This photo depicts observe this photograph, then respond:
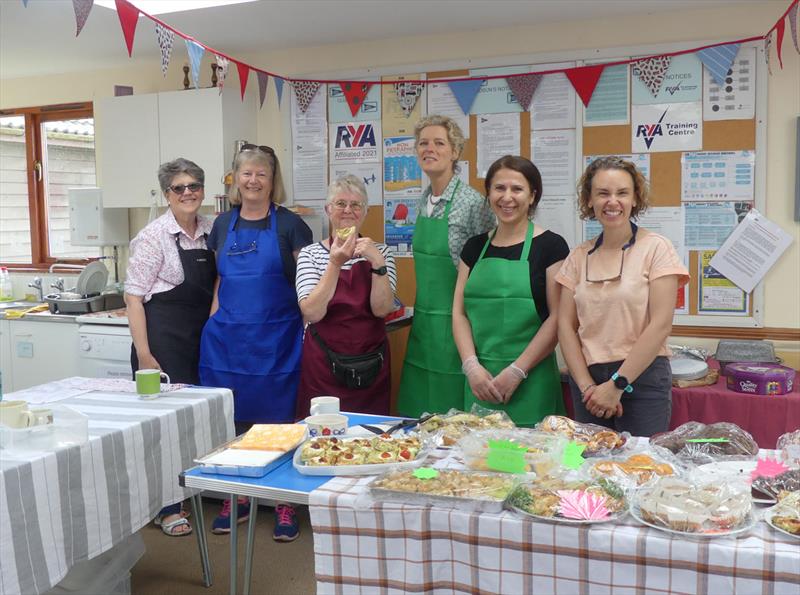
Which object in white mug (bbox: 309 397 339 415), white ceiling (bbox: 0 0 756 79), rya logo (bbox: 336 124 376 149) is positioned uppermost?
white ceiling (bbox: 0 0 756 79)

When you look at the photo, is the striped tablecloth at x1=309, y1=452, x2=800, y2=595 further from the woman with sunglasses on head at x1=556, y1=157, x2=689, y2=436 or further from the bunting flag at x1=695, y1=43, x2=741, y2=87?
the bunting flag at x1=695, y1=43, x2=741, y2=87

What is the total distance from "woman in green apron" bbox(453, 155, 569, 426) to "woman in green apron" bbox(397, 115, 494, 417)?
7.9 inches

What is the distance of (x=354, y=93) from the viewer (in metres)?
4.20

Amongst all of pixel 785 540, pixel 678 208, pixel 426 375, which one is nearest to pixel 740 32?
pixel 678 208

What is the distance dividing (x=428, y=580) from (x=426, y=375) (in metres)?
1.40

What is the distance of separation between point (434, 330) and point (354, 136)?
174 cm

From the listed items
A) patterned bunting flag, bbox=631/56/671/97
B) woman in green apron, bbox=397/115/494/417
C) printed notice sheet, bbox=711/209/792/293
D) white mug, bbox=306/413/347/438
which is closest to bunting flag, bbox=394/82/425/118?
patterned bunting flag, bbox=631/56/671/97

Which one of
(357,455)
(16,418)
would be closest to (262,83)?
(16,418)

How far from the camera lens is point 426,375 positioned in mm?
2939

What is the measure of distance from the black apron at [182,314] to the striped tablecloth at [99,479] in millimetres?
609

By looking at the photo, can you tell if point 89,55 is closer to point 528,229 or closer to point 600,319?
point 528,229

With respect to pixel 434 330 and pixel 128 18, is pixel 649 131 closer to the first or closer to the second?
pixel 434 330

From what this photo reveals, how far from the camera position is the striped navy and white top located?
2824 millimetres

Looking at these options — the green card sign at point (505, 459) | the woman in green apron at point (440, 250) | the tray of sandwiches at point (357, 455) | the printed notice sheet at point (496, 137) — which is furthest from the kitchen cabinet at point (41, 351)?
the green card sign at point (505, 459)
